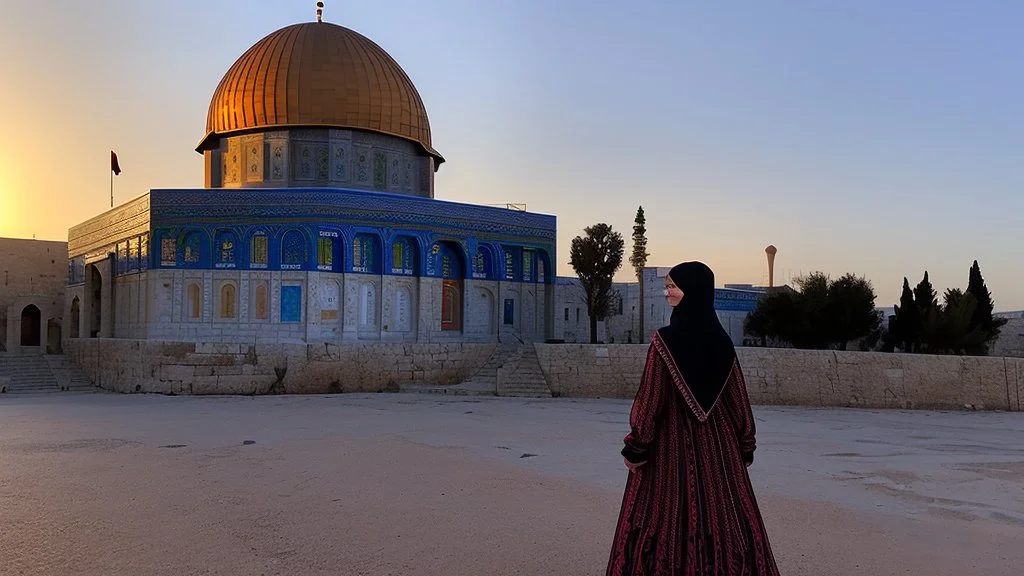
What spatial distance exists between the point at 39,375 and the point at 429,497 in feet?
63.7

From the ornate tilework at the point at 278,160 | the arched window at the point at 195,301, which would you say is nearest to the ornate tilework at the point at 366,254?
the arched window at the point at 195,301

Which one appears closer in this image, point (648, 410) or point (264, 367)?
point (648, 410)

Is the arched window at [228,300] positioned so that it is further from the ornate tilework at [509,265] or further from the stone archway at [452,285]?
the ornate tilework at [509,265]

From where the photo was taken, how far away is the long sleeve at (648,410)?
3.61 metres

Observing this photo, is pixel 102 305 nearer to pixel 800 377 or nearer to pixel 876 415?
pixel 800 377

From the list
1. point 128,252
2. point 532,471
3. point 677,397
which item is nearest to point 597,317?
point 128,252

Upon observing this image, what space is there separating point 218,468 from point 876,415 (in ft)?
38.5

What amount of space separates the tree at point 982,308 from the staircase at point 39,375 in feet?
95.0

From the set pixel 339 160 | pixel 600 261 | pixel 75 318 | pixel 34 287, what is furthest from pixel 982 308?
pixel 34 287

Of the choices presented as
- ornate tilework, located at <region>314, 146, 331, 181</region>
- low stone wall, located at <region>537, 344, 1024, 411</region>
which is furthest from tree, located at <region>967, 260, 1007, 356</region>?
ornate tilework, located at <region>314, 146, 331, 181</region>

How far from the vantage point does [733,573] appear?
3436mm

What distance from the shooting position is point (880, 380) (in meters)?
15.0

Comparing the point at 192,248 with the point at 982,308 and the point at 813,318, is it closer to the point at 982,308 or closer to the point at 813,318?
the point at 813,318

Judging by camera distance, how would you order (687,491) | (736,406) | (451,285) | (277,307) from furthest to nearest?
(451,285), (277,307), (736,406), (687,491)
